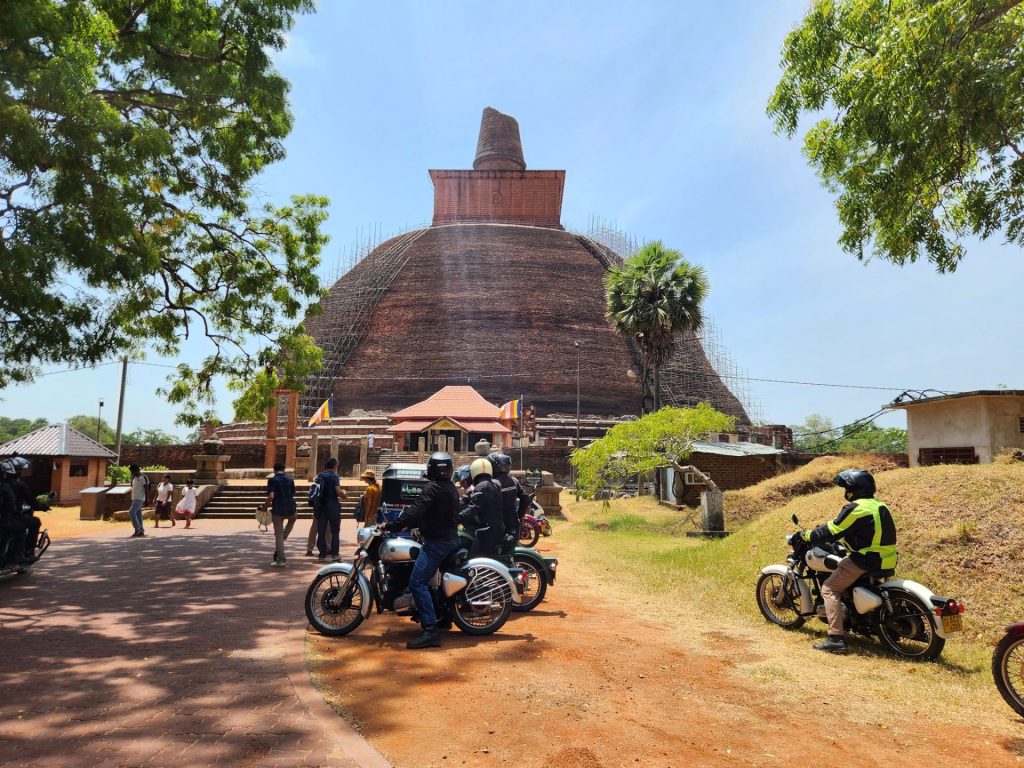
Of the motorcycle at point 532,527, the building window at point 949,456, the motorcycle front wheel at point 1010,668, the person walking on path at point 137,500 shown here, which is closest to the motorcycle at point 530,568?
the motorcycle front wheel at point 1010,668

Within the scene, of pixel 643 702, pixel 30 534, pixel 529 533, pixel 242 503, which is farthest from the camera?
pixel 242 503

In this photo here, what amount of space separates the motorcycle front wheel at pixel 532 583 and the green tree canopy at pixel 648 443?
9.83m

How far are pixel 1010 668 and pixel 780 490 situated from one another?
46.3ft

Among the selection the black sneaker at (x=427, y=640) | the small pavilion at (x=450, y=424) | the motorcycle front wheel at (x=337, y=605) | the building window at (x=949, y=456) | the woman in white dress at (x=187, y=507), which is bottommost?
the black sneaker at (x=427, y=640)

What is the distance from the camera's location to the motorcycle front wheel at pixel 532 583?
24.9ft

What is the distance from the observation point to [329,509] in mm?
10875

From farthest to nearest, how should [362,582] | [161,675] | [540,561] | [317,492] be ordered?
[317,492] < [540,561] < [362,582] < [161,675]

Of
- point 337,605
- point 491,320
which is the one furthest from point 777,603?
point 491,320

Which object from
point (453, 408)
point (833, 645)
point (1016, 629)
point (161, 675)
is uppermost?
point (453, 408)

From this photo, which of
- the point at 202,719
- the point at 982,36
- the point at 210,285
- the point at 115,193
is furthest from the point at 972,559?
the point at 210,285

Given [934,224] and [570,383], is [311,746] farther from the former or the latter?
[570,383]

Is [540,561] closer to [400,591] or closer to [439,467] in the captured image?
[400,591]

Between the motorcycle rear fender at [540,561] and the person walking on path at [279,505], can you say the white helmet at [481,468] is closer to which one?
the motorcycle rear fender at [540,561]

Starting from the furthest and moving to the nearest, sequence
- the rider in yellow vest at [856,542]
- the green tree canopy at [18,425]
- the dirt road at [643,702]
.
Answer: the green tree canopy at [18,425] → the rider in yellow vest at [856,542] → the dirt road at [643,702]
